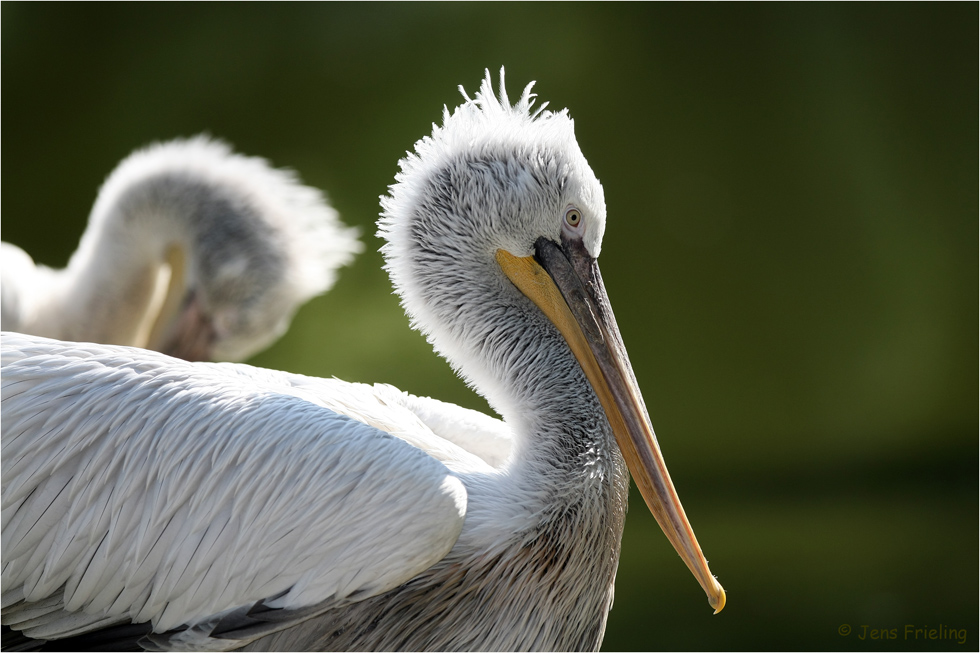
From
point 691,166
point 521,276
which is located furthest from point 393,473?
point 691,166

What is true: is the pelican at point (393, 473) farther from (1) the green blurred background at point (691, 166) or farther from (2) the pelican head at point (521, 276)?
(1) the green blurred background at point (691, 166)

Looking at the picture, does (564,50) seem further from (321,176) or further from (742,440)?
(742,440)

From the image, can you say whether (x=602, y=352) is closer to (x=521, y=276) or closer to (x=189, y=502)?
(x=521, y=276)

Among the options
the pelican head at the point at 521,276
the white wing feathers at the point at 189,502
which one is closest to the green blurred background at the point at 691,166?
the pelican head at the point at 521,276

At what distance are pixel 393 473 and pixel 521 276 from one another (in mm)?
434

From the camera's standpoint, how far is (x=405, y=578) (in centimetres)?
126

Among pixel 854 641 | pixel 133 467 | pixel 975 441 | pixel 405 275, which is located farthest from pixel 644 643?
pixel 975 441

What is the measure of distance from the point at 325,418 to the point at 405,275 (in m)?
0.32

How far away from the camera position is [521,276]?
1.54 m

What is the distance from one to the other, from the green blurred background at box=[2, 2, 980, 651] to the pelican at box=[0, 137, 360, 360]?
863 millimetres

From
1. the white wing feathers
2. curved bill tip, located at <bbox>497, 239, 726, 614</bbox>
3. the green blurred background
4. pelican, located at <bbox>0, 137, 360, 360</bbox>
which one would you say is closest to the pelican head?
curved bill tip, located at <bbox>497, 239, 726, 614</bbox>

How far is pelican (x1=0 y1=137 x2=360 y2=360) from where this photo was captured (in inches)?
111

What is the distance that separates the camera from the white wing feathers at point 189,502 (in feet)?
4.16

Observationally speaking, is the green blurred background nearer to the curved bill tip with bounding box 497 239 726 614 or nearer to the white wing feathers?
the curved bill tip with bounding box 497 239 726 614
